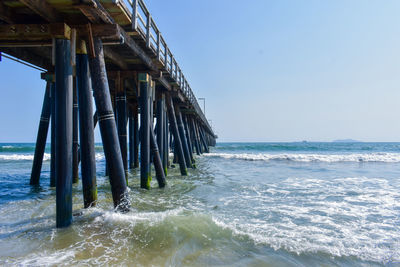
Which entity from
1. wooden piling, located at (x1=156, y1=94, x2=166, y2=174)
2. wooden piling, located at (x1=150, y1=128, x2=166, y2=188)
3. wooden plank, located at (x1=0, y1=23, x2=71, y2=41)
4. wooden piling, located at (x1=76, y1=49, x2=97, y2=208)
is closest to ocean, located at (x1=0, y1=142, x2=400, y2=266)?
wooden piling, located at (x1=76, y1=49, x2=97, y2=208)

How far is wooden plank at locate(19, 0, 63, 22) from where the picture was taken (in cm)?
420

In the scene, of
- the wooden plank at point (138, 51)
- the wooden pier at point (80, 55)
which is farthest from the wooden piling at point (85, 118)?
the wooden plank at point (138, 51)

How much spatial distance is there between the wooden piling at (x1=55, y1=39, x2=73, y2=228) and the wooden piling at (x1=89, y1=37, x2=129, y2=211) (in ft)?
2.13

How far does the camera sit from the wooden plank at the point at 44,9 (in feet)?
13.8

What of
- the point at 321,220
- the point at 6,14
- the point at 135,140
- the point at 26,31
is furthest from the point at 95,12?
the point at 135,140

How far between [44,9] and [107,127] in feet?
7.50

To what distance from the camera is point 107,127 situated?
5199 millimetres

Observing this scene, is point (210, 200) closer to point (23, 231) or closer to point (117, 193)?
point (117, 193)

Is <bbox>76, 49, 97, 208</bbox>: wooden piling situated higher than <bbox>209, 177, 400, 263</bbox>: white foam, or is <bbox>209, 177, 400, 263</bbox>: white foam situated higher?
<bbox>76, 49, 97, 208</bbox>: wooden piling

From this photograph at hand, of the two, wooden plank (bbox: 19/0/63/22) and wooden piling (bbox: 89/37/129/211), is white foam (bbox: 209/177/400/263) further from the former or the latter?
wooden plank (bbox: 19/0/63/22)

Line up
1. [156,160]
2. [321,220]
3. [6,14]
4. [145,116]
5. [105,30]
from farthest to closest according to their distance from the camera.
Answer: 1. [156,160]
2. [145,116]
3. [321,220]
4. [105,30]
5. [6,14]

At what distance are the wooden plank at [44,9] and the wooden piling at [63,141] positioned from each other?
73 centimetres

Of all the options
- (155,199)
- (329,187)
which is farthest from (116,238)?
(329,187)

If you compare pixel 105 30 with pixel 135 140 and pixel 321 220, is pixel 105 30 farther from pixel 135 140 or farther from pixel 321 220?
pixel 135 140
